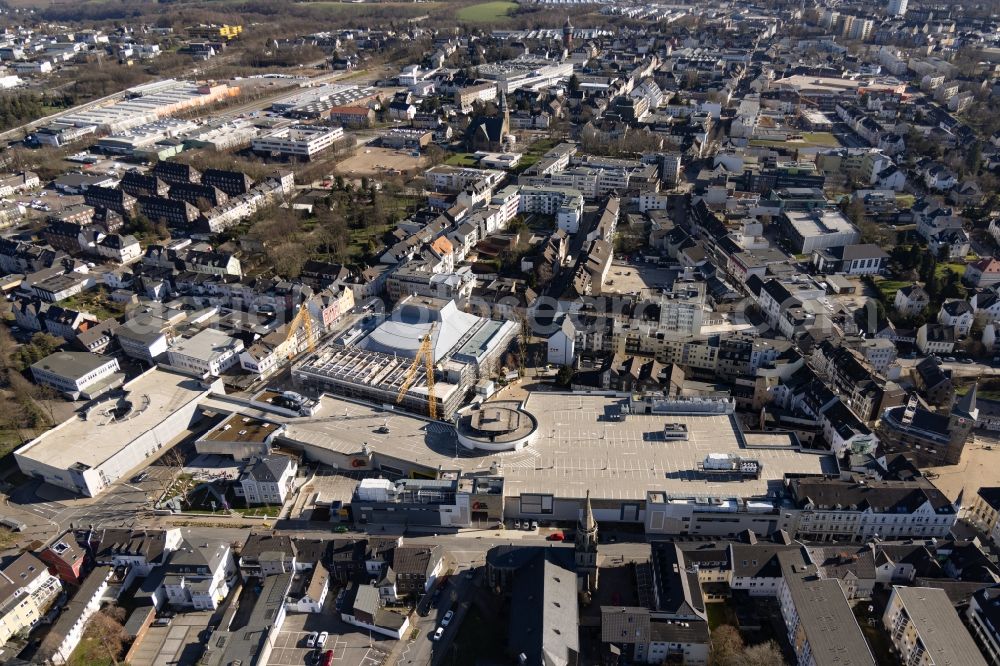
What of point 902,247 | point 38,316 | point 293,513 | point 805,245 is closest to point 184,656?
point 293,513

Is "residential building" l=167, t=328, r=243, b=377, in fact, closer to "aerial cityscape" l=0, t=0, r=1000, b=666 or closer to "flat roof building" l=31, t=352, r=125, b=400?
"aerial cityscape" l=0, t=0, r=1000, b=666

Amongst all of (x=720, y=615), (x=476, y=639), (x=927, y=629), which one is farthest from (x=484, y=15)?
(x=927, y=629)

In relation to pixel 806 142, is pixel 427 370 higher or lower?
lower

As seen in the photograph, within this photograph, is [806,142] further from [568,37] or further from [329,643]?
[329,643]

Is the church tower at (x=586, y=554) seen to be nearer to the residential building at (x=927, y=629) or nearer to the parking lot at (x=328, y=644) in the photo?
the parking lot at (x=328, y=644)

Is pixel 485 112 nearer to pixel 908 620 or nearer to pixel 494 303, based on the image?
pixel 494 303

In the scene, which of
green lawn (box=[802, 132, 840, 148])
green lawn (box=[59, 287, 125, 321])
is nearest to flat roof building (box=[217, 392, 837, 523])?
green lawn (box=[59, 287, 125, 321])
